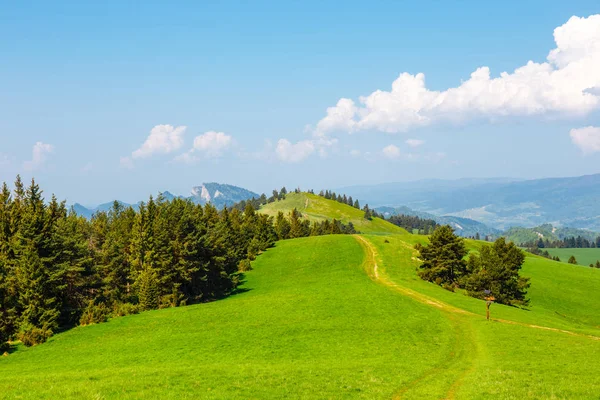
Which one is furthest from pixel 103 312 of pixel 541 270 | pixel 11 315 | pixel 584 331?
pixel 541 270

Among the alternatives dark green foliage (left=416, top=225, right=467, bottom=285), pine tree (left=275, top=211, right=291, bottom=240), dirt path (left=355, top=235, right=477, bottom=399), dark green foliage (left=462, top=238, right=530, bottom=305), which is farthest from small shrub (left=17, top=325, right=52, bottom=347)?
pine tree (left=275, top=211, right=291, bottom=240)

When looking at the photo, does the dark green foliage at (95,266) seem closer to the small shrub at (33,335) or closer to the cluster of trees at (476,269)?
the small shrub at (33,335)

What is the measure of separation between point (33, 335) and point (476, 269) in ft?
258

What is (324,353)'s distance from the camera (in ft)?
120

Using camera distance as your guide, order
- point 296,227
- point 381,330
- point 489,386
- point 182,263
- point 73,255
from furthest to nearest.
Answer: point 296,227
point 182,263
point 73,255
point 381,330
point 489,386

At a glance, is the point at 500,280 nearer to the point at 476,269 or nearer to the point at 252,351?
the point at 476,269

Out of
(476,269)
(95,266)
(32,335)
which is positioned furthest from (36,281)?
(476,269)

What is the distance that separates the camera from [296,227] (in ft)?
561

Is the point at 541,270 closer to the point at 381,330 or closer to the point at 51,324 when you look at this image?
the point at 381,330

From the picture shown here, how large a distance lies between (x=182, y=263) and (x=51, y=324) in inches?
987

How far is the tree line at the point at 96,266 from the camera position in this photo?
52.8 meters

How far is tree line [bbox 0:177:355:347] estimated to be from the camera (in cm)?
5281

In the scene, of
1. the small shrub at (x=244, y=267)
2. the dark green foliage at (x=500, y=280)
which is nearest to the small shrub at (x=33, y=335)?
the small shrub at (x=244, y=267)

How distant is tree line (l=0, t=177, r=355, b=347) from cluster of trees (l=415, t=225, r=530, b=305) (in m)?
42.6
